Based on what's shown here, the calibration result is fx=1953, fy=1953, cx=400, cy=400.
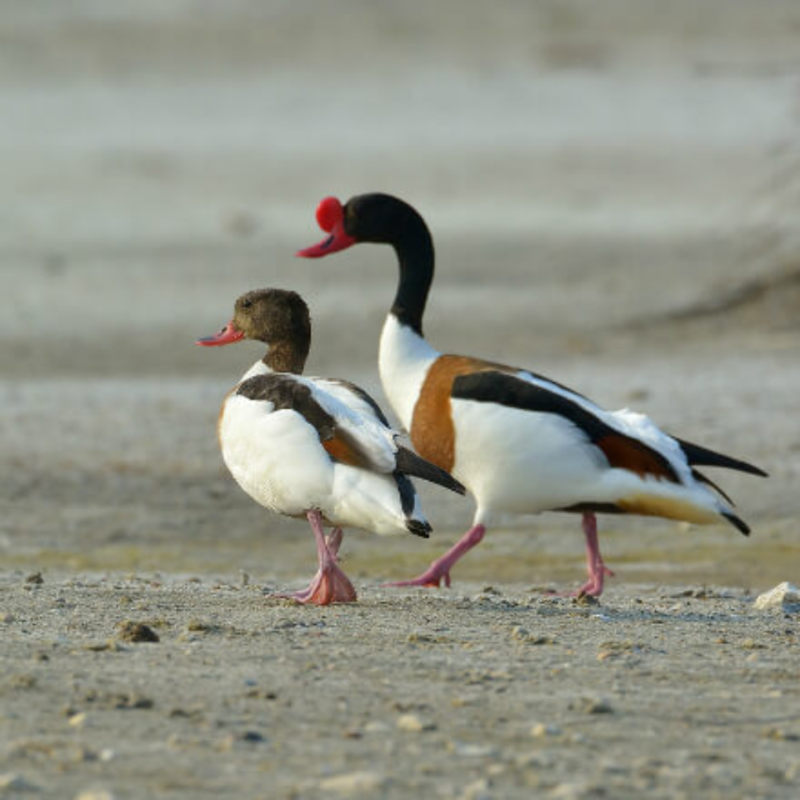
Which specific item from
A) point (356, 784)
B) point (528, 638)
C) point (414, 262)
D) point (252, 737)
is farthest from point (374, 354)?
point (356, 784)

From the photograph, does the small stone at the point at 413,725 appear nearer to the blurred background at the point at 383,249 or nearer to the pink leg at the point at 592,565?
the pink leg at the point at 592,565

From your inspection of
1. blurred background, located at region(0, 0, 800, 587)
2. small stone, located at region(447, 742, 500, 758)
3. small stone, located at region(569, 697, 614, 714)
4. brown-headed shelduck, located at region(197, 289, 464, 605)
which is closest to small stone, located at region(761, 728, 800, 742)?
small stone, located at region(569, 697, 614, 714)

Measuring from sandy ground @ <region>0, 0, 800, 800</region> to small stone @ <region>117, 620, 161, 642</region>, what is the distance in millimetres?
64

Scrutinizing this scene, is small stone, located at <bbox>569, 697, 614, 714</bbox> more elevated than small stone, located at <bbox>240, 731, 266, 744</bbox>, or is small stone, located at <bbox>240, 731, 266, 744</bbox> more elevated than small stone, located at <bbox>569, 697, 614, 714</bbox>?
small stone, located at <bbox>569, 697, 614, 714</bbox>

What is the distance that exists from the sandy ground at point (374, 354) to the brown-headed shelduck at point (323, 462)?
12.2 inches

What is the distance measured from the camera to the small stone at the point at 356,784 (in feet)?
13.8

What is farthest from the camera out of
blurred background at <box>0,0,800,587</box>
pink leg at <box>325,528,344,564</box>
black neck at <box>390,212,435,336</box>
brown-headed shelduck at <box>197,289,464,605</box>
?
blurred background at <box>0,0,800,587</box>

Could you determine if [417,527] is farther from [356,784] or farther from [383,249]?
[383,249]

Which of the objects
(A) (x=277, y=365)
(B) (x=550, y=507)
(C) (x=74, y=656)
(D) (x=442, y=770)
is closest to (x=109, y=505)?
(A) (x=277, y=365)

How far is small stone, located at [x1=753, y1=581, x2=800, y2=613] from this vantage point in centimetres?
711

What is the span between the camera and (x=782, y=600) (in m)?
7.15

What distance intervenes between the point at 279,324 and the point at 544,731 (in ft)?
10.2

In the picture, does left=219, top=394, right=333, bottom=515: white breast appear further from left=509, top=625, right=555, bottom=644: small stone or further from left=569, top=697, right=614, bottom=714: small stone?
left=569, top=697, right=614, bottom=714: small stone

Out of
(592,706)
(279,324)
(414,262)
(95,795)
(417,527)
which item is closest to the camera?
(95,795)
